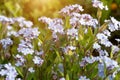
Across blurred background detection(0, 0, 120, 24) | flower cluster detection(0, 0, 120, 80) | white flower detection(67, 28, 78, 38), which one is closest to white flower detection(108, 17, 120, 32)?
flower cluster detection(0, 0, 120, 80)

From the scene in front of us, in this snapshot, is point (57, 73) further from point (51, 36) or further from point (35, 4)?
point (35, 4)

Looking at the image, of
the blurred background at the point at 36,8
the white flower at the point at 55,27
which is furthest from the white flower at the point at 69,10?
the blurred background at the point at 36,8

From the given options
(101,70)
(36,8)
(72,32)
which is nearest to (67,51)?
(72,32)

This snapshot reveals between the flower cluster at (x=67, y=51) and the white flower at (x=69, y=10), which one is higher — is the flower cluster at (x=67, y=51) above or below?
below

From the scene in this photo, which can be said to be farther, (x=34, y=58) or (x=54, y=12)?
(x=54, y=12)

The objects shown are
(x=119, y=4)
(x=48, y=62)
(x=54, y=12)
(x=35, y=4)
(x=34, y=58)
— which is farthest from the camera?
(x=35, y=4)

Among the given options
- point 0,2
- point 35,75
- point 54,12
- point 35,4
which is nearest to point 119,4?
point 54,12

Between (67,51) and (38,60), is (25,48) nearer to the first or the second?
(38,60)

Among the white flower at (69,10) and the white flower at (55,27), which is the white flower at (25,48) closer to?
the white flower at (55,27)
